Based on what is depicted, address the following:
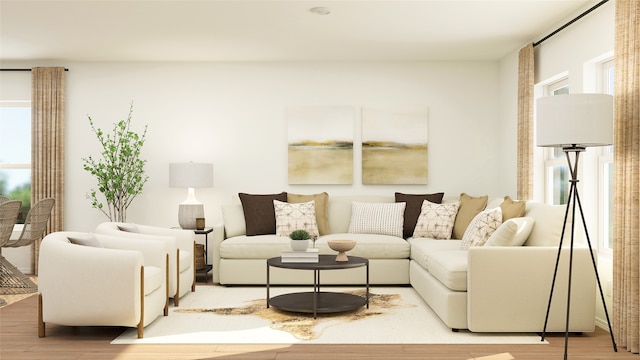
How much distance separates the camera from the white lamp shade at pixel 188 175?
731cm

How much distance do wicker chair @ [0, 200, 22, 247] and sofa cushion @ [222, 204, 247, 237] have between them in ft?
6.93

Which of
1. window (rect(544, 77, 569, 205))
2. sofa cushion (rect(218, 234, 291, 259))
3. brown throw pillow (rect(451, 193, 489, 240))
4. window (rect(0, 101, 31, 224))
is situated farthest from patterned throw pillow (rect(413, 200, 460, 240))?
window (rect(0, 101, 31, 224))

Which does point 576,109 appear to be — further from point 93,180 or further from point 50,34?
point 93,180

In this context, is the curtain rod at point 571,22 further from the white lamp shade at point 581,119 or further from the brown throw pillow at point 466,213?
the brown throw pillow at point 466,213

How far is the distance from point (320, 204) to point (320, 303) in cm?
208

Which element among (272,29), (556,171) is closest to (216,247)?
(272,29)

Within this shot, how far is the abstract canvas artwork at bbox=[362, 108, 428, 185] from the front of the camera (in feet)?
26.0

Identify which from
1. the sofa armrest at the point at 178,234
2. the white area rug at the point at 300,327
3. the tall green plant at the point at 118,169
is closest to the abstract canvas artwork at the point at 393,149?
the white area rug at the point at 300,327

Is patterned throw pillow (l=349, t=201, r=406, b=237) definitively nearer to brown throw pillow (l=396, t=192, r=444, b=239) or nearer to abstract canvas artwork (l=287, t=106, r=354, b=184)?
brown throw pillow (l=396, t=192, r=444, b=239)

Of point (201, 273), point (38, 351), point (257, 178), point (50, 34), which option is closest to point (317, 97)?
point (257, 178)

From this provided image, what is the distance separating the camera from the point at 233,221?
7.20m

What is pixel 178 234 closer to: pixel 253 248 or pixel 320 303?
pixel 253 248

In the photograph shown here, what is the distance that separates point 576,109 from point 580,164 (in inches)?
57.4

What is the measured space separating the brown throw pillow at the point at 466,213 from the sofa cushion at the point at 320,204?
1.44 m
